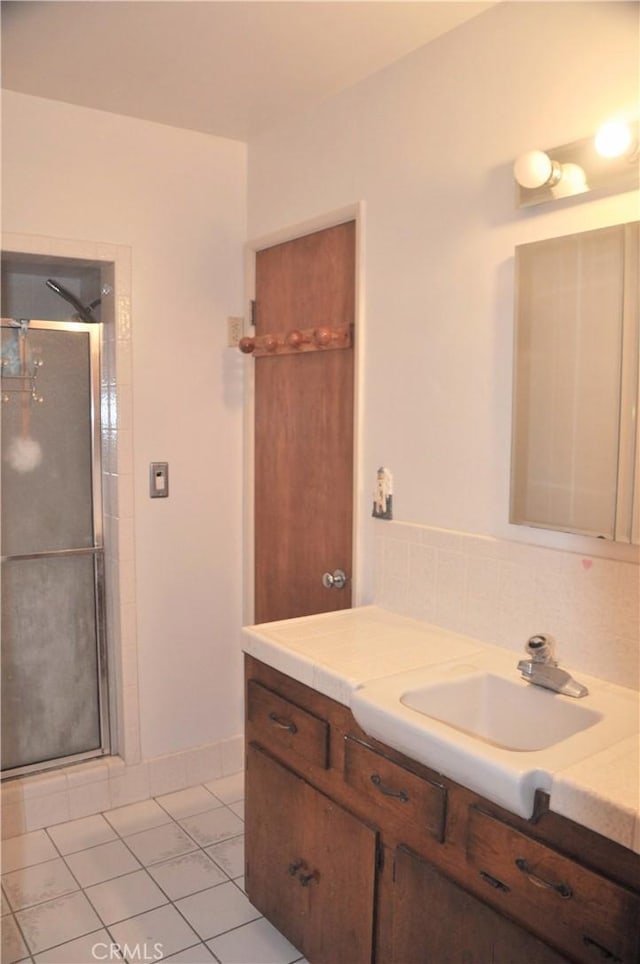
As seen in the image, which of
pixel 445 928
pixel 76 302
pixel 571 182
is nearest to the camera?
pixel 445 928

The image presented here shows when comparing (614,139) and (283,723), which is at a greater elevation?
(614,139)

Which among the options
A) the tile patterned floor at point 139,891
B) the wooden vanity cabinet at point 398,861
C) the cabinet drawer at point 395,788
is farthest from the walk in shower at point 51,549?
the cabinet drawer at point 395,788

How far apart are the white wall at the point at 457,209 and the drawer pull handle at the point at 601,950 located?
85 cm

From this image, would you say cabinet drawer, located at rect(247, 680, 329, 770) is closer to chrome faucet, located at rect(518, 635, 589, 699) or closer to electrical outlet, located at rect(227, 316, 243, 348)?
chrome faucet, located at rect(518, 635, 589, 699)

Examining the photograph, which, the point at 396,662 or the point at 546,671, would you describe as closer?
the point at 546,671

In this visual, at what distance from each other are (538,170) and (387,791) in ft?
4.63

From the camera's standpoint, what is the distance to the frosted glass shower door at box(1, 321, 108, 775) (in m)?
2.67

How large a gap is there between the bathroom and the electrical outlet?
3 centimetres

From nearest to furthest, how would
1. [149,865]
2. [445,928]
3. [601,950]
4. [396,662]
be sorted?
1. [601,950]
2. [445,928]
3. [396,662]
4. [149,865]

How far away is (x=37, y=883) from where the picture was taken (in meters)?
2.31

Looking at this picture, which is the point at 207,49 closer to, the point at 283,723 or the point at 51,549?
the point at 51,549

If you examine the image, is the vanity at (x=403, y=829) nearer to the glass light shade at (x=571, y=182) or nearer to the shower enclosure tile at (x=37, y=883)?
the shower enclosure tile at (x=37, y=883)

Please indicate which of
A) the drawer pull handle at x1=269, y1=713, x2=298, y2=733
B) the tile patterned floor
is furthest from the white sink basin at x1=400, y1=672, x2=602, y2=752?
the tile patterned floor

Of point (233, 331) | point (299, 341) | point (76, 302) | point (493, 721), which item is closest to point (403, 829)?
point (493, 721)
